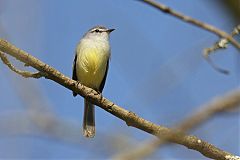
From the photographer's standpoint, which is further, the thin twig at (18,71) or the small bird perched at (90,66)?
the small bird perched at (90,66)

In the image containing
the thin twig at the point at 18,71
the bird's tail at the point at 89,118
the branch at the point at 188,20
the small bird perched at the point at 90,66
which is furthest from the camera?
the small bird perched at the point at 90,66

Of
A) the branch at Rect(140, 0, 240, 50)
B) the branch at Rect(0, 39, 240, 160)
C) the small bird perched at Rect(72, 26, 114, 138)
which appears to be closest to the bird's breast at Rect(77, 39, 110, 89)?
the small bird perched at Rect(72, 26, 114, 138)

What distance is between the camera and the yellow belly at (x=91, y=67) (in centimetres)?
755

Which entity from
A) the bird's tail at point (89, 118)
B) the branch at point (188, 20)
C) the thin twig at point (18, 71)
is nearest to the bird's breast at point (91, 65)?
the bird's tail at point (89, 118)

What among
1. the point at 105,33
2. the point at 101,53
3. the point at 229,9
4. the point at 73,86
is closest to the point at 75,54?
the point at 101,53

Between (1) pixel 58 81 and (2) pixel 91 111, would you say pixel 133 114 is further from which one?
(2) pixel 91 111

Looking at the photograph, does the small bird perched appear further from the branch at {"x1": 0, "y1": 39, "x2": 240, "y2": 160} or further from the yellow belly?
the branch at {"x1": 0, "y1": 39, "x2": 240, "y2": 160}

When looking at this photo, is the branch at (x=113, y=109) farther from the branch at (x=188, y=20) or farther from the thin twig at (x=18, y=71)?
the branch at (x=188, y=20)

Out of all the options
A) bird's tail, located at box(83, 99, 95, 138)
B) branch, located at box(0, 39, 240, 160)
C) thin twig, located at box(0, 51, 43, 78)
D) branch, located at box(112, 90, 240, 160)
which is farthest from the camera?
bird's tail, located at box(83, 99, 95, 138)

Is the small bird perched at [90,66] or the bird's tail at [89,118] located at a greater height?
the small bird perched at [90,66]

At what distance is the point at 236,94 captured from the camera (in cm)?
107

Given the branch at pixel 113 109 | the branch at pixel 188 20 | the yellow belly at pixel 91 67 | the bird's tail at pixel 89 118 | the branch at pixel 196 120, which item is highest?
the yellow belly at pixel 91 67

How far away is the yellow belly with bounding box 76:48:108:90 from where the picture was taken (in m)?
7.55

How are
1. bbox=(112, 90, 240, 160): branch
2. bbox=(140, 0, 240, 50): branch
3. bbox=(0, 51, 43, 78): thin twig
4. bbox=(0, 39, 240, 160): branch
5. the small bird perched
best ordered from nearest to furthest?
bbox=(112, 90, 240, 160): branch → bbox=(140, 0, 240, 50): branch → bbox=(0, 39, 240, 160): branch → bbox=(0, 51, 43, 78): thin twig → the small bird perched
